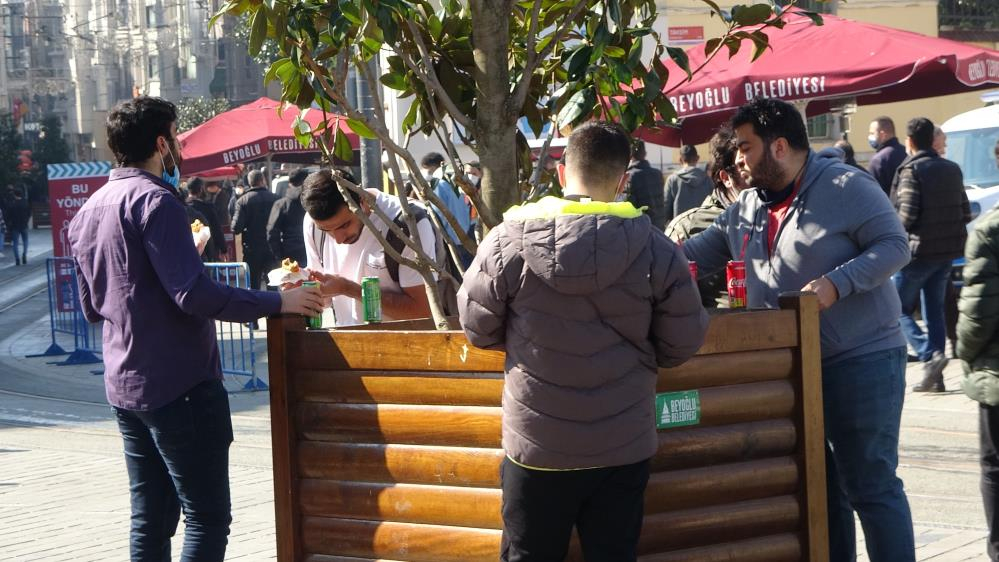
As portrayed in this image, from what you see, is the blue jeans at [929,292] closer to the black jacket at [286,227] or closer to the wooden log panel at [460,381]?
the wooden log panel at [460,381]

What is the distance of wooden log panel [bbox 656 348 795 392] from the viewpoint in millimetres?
4133

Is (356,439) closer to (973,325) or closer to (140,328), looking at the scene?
(140,328)

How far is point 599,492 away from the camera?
12.4 ft

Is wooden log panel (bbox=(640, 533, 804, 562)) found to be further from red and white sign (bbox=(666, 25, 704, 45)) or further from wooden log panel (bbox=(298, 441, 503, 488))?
red and white sign (bbox=(666, 25, 704, 45))

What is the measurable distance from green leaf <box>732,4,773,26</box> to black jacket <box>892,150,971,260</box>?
21.4 feet

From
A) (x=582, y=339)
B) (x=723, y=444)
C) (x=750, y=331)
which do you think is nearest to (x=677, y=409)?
(x=723, y=444)

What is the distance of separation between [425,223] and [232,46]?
7242 centimetres

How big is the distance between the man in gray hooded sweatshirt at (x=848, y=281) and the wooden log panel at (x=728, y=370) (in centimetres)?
28

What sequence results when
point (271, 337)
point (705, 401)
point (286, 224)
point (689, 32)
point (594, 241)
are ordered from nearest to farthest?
1. point (594, 241)
2. point (705, 401)
3. point (271, 337)
4. point (286, 224)
5. point (689, 32)

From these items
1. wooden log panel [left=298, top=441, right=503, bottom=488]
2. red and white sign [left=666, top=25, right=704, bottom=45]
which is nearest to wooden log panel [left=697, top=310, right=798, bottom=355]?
wooden log panel [left=298, top=441, right=503, bottom=488]

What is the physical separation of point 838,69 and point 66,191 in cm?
1232

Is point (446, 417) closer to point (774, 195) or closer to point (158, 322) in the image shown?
point (158, 322)

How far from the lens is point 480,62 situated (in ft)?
15.5

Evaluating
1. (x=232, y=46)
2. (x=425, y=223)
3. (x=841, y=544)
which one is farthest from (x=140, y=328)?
(x=232, y=46)
